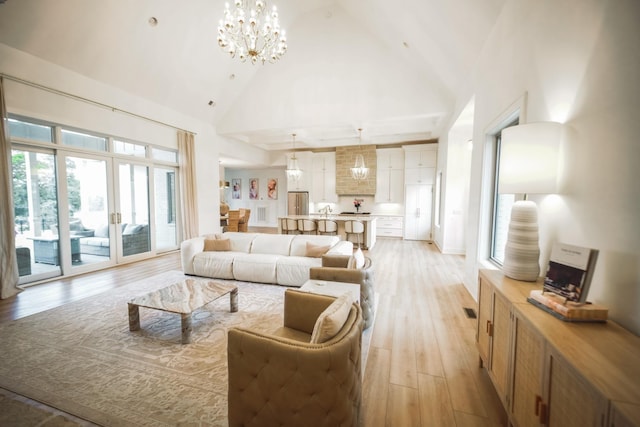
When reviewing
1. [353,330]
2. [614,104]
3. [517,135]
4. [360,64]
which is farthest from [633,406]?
[360,64]

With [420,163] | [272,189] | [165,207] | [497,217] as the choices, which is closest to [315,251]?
[497,217]

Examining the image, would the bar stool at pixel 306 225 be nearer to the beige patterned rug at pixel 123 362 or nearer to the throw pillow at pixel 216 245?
the throw pillow at pixel 216 245

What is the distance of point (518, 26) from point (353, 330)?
301 centimetres

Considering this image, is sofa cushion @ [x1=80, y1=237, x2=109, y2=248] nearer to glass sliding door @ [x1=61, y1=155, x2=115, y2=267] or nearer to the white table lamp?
glass sliding door @ [x1=61, y1=155, x2=115, y2=267]

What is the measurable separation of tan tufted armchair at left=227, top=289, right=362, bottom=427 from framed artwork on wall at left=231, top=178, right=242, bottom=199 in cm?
1145

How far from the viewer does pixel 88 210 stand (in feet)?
15.5

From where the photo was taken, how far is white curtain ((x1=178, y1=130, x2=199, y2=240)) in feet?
20.8

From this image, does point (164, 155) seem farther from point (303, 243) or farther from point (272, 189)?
point (272, 189)

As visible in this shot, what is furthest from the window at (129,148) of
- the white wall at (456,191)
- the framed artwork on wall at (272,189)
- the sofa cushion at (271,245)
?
the white wall at (456,191)

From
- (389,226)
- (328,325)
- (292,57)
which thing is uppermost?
(292,57)

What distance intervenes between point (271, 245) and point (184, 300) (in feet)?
6.33

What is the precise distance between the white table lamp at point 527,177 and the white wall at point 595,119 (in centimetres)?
11

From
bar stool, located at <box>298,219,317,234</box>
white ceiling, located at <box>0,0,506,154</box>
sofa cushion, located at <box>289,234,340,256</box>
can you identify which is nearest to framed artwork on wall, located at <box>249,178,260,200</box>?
white ceiling, located at <box>0,0,506,154</box>

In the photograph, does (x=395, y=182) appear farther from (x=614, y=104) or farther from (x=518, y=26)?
(x=614, y=104)
